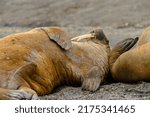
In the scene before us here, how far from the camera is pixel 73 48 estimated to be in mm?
7820

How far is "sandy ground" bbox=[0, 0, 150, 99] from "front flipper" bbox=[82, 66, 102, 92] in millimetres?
4205

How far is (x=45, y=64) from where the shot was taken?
23.5ft

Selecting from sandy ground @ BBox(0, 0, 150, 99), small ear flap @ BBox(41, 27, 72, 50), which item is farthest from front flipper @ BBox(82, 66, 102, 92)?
sandy ground @ BBox(0, 0, 150, 99)

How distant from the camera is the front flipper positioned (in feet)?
23.7

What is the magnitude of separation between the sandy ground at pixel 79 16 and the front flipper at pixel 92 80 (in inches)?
166

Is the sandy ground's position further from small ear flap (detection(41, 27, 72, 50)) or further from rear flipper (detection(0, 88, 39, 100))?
rear flipper (detection(0, 88, 39, 100))

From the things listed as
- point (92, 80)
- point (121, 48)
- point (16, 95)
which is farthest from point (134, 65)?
point (16, 95)

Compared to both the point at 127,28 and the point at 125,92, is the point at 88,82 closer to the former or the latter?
the point at 125,92

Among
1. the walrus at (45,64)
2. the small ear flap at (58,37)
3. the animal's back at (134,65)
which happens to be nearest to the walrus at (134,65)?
the animal's back at (134,65)

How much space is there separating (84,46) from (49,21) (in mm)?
7327

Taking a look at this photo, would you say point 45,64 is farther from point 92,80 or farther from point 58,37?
point 92,80

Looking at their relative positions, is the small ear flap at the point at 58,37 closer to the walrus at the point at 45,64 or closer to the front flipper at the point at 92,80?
the walrus at the point at 45,64

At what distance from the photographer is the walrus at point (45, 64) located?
6586 mm

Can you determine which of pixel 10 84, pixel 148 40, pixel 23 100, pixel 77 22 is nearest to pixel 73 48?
pixel 148 40
